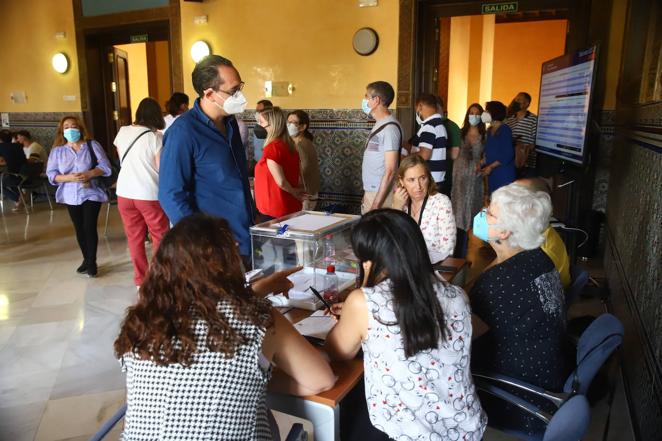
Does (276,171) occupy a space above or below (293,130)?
below

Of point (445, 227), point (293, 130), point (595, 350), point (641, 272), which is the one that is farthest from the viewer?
point (293, 130)

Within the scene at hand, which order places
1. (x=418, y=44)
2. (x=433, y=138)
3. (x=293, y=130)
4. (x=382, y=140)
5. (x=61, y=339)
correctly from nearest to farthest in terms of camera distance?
1. (x=61, y=339)
2. (x=382, y=140)
3. (x=433, y=138)
4. (x=293, y=130)
5. (x=418, y=44)

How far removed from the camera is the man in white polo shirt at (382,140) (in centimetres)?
418

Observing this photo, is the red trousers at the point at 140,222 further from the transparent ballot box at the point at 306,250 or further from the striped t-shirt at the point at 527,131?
the striped t-shirt at the point at 527,131

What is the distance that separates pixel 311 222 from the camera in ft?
8.23

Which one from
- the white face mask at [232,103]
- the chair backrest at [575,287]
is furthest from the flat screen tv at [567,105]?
the white face mask at [232,103]

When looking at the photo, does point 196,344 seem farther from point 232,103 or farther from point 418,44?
point 418,44

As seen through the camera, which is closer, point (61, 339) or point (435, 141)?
point (61, 339)

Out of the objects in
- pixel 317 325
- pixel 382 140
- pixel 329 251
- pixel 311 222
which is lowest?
pixel 317 325

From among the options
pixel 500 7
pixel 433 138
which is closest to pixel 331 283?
pixel 433 138

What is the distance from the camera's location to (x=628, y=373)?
115 inches

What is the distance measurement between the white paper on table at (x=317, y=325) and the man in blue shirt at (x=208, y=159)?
29.8 inches

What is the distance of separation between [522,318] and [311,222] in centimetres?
102

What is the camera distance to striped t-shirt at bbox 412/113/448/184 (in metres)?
4.70
